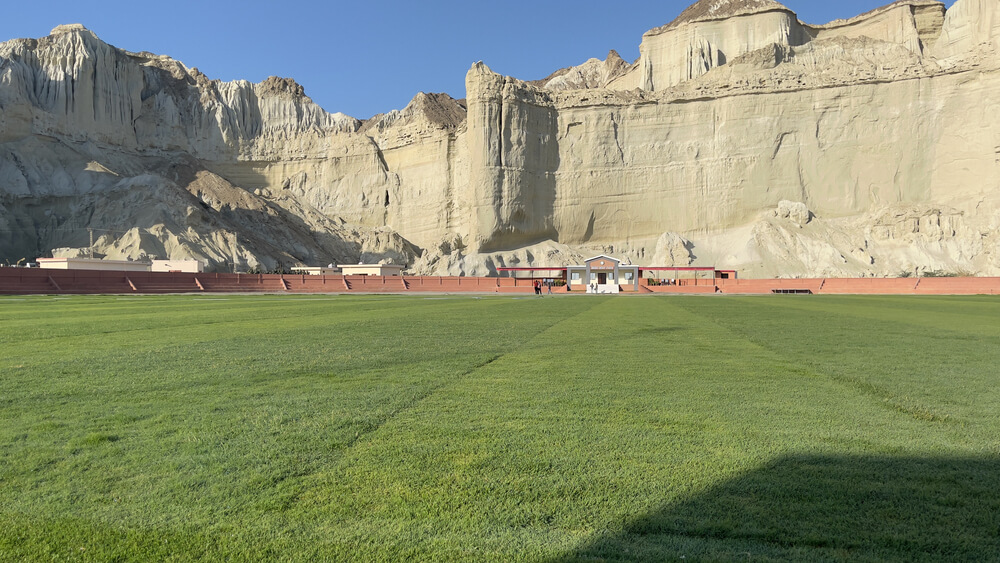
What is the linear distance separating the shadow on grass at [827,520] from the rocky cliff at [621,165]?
5920 centimetres

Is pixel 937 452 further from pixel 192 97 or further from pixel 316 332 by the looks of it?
pixel 192 97

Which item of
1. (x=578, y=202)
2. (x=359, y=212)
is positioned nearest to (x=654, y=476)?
(x=578, y=202)

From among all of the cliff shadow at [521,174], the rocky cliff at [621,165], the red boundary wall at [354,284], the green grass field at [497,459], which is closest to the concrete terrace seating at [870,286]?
the red boundary wall at [354,284]

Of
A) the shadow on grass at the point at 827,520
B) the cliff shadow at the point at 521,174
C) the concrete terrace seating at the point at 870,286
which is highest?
the cliff shadow at the point at 521,174

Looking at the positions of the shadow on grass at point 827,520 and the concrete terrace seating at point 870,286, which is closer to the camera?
the shadow on grass at point 827,520

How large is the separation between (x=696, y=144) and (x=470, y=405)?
68.0 meters

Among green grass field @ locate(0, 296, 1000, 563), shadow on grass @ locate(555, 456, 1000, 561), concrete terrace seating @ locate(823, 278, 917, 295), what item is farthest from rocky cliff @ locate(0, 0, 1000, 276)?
shadow on grass @ locate(555, 456, 1000, 561)

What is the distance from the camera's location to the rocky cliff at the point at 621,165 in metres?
58.0

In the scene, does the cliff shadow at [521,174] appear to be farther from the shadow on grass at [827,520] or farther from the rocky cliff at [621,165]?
the shadow on grass at [827,520]

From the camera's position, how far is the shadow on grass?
220cm

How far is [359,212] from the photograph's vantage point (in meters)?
81.6

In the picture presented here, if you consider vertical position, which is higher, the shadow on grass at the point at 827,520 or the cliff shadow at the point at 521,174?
the cliff shadow at the point at 521,174

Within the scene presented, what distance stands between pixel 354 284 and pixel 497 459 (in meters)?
45.5

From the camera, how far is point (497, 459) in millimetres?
3268
